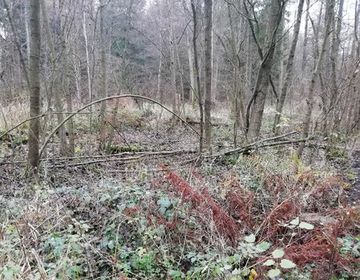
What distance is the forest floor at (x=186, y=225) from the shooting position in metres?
2.73

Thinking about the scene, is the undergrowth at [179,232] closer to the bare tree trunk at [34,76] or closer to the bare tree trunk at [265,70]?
the bare tree trunk at [34,76]

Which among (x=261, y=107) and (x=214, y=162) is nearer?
(x=214, y=162)

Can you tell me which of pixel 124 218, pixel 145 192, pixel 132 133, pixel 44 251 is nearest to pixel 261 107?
pixel 145 192

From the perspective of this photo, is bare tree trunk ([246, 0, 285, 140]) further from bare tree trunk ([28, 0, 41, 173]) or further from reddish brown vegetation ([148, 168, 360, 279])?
bare tree trunk ([28, 0, 41, 173])

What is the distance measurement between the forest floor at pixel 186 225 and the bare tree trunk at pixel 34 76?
18.6 inches

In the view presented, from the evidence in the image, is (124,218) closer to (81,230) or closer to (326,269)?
(81,230)

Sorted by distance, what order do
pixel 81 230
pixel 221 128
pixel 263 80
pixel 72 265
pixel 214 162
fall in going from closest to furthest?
pixel 72 265
pixel 81 230
pixel 214 162
pixel 263 80
pixel 221 128

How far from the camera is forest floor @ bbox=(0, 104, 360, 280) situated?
2732 millimetres

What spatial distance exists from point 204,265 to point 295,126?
28.3 feet

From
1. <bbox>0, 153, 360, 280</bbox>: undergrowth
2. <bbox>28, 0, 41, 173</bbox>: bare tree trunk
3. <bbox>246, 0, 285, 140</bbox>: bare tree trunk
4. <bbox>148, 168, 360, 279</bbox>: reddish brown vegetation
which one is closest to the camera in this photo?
<bbox>0, 153, 360, 280</bbox>: undergrowth

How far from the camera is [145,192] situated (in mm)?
3576

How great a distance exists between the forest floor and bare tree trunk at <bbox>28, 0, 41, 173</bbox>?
Result: 0.47m

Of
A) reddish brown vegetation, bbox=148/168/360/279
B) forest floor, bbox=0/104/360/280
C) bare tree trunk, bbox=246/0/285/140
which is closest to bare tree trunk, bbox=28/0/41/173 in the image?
forest floor, bbox=0/104/360/280

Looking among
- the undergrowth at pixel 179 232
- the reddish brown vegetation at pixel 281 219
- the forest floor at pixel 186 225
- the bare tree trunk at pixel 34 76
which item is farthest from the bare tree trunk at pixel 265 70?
the bare tree trunk at pixel 34 76
